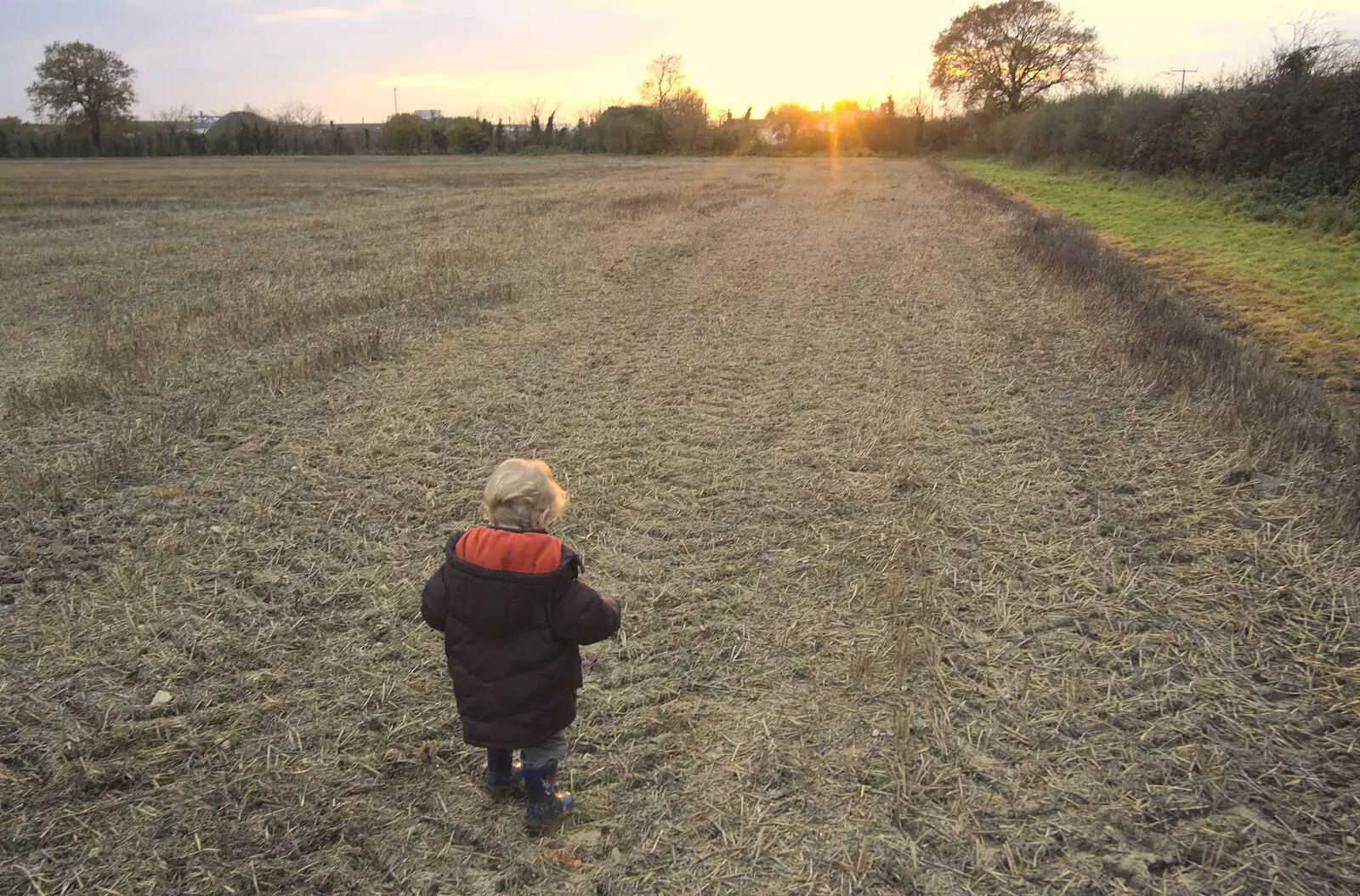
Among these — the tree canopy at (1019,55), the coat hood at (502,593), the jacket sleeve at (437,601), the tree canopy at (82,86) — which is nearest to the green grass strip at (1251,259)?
the coat hood at (502,593)

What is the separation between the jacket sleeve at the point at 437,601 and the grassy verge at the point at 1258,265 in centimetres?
765

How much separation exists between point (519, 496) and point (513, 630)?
0.40 metres

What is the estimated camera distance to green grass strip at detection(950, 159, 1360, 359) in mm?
8641

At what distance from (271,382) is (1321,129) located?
19.5 metres

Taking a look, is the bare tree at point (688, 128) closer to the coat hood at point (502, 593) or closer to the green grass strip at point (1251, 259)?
the green grass strip at point (1251, 259)

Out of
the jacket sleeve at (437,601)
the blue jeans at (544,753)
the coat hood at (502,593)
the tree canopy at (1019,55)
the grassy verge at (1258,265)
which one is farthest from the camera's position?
the tree canopy at (1019,55)

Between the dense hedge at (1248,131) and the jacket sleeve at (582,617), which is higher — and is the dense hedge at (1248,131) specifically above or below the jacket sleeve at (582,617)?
above

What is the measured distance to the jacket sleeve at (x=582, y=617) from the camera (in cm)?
249

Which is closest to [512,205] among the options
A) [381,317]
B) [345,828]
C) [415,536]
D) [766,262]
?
[766,262]

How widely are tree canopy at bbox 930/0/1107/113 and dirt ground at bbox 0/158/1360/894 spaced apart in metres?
54.0

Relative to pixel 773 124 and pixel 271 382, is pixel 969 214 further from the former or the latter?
pixel 773 124

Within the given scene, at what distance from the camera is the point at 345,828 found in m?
2.71

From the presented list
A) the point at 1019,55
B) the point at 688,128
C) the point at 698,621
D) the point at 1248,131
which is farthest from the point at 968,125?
the point at 698,621

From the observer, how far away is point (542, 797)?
106 inches
